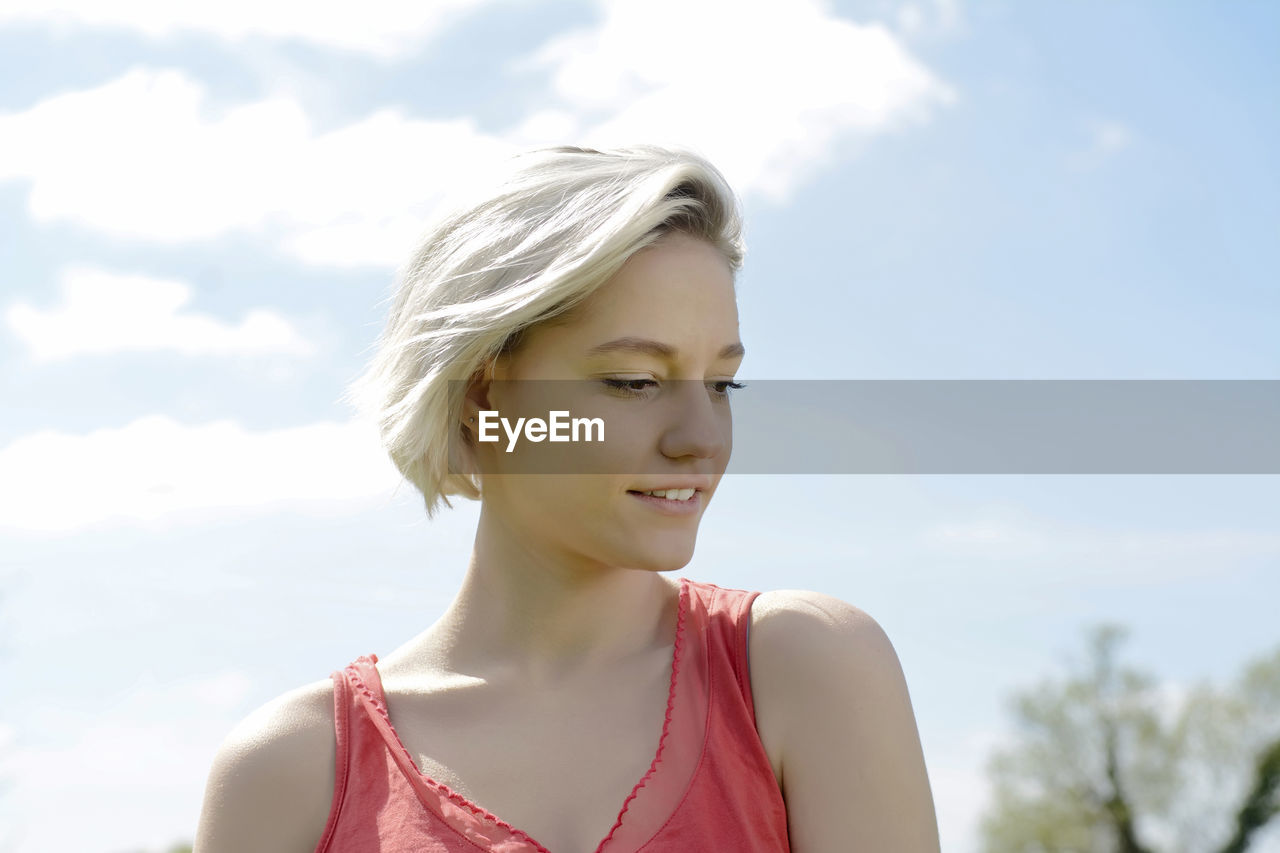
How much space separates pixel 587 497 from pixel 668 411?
224mm

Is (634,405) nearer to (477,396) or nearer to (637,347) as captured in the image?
(637,347)

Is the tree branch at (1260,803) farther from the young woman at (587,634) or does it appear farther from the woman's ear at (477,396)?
the woman's ear at (477,396)

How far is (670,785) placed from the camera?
7.34 feet

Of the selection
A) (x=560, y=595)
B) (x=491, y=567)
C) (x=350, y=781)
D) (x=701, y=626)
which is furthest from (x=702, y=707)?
(x=350, y=781)

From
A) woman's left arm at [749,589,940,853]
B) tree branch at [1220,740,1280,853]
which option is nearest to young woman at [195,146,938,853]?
woman's left arm at [749,589,940,853]

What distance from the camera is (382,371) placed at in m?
2.60

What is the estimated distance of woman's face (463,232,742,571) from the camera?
7.24 ft

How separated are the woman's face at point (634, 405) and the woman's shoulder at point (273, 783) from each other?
673 mm

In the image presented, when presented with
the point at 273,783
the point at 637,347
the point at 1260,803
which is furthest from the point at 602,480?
the point at 1260,803

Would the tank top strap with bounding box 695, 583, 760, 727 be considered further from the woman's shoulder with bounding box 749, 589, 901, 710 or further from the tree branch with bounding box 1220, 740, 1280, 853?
the tree branch with bounding box 1220, 740, 1280, 853

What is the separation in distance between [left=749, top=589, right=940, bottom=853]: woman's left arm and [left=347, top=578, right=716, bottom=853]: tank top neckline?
0.42ft

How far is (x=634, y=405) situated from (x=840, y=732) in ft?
2.44

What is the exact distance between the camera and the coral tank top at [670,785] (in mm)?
2189

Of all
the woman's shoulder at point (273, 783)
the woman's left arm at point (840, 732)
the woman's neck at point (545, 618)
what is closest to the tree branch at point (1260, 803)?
the woman's left arm at point (840, 732)
